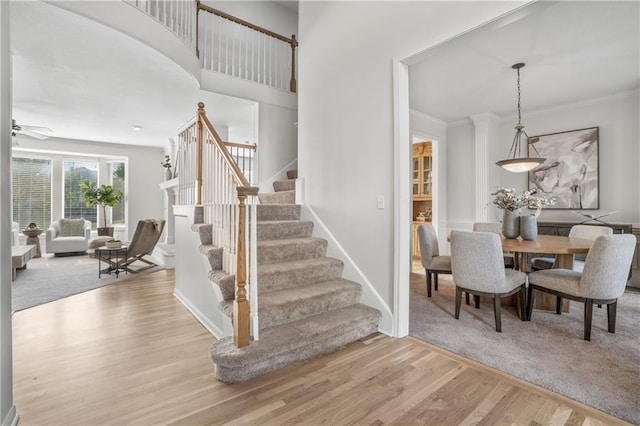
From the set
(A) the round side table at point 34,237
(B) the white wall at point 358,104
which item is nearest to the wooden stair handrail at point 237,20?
(B) the white wall at point 358,104

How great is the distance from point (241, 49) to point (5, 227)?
4.77 metres

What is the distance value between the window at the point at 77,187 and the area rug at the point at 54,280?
1744 mm

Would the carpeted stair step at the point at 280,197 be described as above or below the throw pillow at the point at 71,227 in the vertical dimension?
above

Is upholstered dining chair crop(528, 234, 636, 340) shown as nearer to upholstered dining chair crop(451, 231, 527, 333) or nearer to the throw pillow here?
upholstered dining chair crop(451, 231, 527, 333)

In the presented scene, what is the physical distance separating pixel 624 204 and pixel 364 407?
513cm

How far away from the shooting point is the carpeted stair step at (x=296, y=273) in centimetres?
282

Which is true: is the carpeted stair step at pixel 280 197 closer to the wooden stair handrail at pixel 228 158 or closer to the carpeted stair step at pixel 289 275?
the carpeted stair step at pixel 289 275

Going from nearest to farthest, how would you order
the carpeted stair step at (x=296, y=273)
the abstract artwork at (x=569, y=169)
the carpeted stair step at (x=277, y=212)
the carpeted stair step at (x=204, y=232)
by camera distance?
the carpeted stair step at (x=296, y=273) → the carpeted stair step at (x=204, y=232) → the carpeted stair step at (x=277, y=212) → the abstract artwork at (x=569, y=169)

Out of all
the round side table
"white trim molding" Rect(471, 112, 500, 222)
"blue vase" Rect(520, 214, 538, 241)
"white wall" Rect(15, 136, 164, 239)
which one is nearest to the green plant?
"white wall" Rect(15, 136, 164, 239)

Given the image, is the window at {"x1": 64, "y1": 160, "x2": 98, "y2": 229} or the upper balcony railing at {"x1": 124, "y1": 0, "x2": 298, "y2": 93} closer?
the upper balcony railing at {"x1": 124, "y1": 0, "x2": 298, "y2": 93}

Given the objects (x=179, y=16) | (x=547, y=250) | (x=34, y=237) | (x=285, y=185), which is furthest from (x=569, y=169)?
(x=34, y=237)

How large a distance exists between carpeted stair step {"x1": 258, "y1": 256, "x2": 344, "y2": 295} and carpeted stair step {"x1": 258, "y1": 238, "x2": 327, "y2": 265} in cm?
6

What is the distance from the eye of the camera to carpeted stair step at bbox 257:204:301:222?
12.1 feet

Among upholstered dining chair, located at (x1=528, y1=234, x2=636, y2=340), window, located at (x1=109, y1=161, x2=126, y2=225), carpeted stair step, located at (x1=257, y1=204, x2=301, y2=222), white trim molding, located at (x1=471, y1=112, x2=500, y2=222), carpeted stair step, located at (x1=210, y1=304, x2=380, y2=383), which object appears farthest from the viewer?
window, located at (x1=109, y1=161, x2=126, y2=225)
